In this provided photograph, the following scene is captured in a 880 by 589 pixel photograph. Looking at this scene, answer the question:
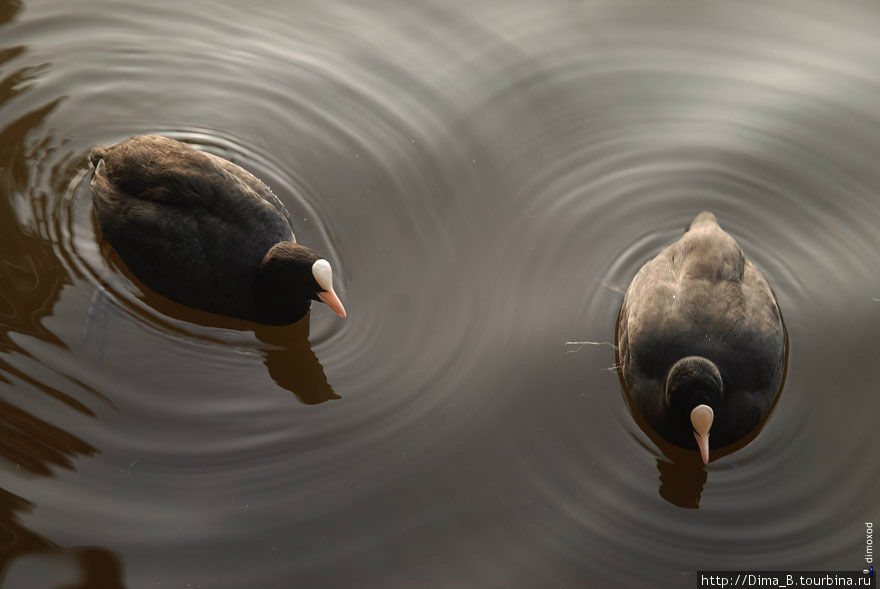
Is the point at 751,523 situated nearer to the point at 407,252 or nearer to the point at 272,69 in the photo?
the point at 407,252

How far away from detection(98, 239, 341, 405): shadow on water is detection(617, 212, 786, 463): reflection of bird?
5.03 ft

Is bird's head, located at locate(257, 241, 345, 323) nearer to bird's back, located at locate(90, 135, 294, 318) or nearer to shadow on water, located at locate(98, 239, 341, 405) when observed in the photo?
bird's back, located at locate(90, 135, 294, 318)

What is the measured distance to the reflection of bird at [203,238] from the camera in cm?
492

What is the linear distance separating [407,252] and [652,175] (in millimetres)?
1545

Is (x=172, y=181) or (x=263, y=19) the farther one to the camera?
(x=263, y=19)

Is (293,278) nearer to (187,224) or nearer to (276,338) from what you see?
(276,338)

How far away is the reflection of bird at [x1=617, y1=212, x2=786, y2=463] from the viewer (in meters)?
4.47

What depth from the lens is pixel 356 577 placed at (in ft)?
13.9

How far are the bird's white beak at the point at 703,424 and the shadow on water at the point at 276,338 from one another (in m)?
1.71

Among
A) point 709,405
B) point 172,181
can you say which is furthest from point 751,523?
point 172,181

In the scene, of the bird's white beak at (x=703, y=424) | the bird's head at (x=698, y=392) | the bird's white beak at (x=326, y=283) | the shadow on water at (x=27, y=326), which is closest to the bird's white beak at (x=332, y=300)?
the bird's white beak at (x=326, y=283)

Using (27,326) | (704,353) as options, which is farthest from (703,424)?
(27,326)

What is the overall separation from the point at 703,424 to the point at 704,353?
0.34m

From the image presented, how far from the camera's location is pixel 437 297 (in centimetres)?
523
